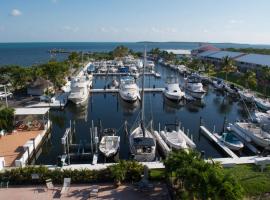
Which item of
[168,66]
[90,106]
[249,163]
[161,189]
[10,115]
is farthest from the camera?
[168,66]

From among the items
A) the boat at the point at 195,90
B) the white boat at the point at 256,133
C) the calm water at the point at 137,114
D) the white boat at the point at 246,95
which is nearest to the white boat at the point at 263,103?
the white boat at the point at 246,95

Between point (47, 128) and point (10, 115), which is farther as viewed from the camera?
point (47, 128)

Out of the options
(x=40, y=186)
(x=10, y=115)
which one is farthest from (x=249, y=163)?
(x=10, y=115)

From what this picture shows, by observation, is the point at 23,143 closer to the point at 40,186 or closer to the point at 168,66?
the point at 40,186

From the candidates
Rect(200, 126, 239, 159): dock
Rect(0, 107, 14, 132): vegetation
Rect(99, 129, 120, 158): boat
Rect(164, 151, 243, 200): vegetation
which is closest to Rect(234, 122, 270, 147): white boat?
Rect(200, 126, 239, 159): dock

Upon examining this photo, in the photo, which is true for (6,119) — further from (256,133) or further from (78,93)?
(256,133)

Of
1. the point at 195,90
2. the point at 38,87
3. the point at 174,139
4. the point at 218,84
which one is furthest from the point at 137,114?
the point at 218,84

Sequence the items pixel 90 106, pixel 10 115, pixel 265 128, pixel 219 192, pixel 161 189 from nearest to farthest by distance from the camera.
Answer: pixel 219 192 < pixel 161 189 < pixel 10 115 < pixel 265 128 < pixel 90 106
